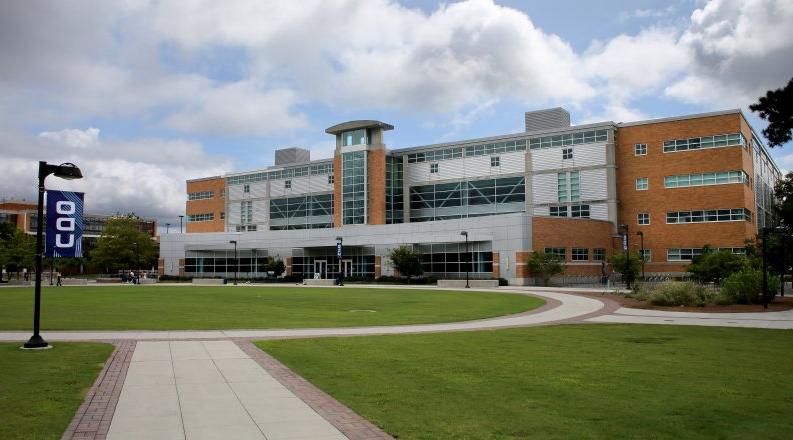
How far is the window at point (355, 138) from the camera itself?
271ft

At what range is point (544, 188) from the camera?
236 feet

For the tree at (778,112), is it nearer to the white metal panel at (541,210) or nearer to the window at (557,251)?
the window at (557,251)

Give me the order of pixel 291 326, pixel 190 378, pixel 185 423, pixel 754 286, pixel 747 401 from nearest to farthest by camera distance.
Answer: pixel 185 423 < pixel 747 401 < pixel 190 378 < pixel 291 326 < pixel 754 286

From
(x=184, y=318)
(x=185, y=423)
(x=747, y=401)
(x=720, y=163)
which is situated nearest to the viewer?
(x=185, y=423)

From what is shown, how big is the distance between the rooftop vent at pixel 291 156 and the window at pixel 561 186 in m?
43.7

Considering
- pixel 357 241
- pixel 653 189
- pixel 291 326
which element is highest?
pixel 653 189

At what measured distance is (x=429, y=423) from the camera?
7836mm

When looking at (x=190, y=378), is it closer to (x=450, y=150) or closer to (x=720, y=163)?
(x=720, y=163)

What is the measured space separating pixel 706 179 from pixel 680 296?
38.1m

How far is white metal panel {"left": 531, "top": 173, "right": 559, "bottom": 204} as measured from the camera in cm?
7138

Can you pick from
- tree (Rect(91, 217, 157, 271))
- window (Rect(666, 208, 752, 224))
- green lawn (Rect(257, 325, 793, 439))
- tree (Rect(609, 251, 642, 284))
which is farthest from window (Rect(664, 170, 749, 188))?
tree (Rect(91, 217, 157, 271))

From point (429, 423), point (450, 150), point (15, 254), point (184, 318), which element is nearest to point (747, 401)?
point (429, 423)

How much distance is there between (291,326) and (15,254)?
76218mm

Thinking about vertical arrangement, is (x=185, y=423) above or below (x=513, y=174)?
below
